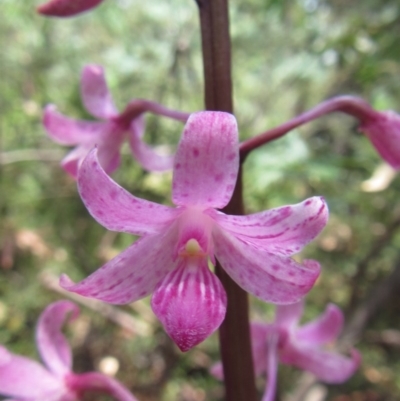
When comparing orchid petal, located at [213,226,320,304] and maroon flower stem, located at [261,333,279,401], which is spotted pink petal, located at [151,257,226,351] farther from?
maroon flower stem, located at [261,333,279,401]

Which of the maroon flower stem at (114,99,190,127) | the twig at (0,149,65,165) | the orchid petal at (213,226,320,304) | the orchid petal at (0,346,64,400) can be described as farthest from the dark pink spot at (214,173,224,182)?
the twig at (0,149,65,165)

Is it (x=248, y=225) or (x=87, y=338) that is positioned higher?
(x=248, y=225)

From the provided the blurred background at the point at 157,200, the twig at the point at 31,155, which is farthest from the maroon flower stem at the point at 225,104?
the twig at the point at 31,155

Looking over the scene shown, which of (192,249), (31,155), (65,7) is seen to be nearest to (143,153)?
(65,7)

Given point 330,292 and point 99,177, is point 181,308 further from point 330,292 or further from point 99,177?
point 330,292

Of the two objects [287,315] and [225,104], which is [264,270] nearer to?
[225,104]

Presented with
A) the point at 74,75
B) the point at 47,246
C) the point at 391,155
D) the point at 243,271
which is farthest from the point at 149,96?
the point at 243,271

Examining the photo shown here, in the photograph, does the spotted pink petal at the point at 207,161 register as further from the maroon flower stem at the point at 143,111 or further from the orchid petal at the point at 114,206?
the maroon flower stem at the point at 143,111
